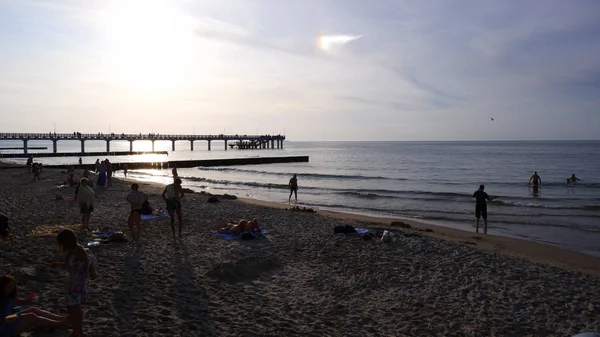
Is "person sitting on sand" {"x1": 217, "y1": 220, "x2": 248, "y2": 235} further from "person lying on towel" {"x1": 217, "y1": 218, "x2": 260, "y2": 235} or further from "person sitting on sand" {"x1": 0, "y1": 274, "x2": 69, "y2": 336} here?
"person sitting on sand" {"x1": 0, "y1": 274, "x2": 69, "y2": 336}

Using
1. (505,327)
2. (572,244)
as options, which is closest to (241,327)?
(505,327)

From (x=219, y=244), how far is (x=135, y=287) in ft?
11.6

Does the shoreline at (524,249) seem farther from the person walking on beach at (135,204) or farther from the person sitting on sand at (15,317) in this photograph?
the person sitting on sand at (15,317)

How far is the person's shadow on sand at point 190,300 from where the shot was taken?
5.40 meters

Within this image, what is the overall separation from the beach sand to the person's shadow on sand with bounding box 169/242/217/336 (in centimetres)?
2

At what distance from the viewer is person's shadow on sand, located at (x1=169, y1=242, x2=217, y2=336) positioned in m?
5.40

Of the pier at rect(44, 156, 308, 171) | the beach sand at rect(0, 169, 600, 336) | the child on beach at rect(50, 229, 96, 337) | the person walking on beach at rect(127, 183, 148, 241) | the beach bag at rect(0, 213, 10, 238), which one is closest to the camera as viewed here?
the child on beach at rect(50, 229, 96, 337)

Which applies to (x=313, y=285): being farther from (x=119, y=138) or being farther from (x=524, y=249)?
(x=119, y=138)

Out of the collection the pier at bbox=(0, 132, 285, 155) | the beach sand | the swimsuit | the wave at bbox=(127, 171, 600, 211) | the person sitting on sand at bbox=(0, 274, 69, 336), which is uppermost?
the pier at bbox=(0, 132, 285, 155)

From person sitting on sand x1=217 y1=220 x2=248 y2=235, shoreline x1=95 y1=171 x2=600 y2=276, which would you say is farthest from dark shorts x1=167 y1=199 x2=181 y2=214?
shoreline x1=95 y1=171 x2=600 y2=276

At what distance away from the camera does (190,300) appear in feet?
20.7

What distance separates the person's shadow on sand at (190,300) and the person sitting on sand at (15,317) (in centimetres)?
140

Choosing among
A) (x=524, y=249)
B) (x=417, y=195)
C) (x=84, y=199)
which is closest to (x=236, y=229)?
(x=84, y=199)

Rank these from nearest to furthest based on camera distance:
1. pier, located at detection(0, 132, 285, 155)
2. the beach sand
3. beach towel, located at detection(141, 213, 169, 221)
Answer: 1. the beach sand
2. beach towel, located at detection(141, 213, 169, 221)
3. pier, located at detection(0, 132, 285, 155)
